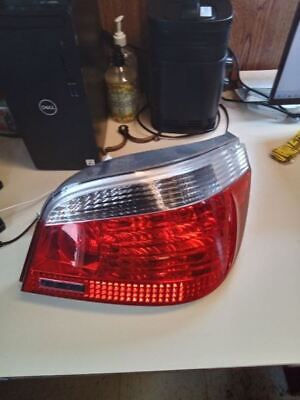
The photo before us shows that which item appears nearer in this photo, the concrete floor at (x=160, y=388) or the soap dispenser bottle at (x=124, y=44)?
the soap dispenser bottle at (x=124, y=44)

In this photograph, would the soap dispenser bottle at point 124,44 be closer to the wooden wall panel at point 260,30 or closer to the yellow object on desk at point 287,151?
the wooden wall panel at point 260,30

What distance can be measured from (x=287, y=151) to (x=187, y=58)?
27 cm

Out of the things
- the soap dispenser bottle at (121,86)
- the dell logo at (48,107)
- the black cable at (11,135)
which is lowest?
the black cable at (11,135)

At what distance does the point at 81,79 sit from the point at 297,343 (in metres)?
0.48

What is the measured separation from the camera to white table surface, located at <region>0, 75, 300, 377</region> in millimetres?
395

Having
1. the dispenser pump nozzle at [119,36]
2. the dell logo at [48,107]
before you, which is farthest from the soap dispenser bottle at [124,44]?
the dell logo at [48,107]

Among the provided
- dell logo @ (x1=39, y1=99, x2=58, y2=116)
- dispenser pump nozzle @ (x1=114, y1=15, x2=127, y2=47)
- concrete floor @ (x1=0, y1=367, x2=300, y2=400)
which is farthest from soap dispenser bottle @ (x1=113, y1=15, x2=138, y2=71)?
concrete floor @ (x1=0, y1=367, x2=300, y2=400)

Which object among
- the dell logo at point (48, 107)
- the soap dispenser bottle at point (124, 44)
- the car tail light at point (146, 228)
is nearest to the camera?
the car tail light at point (146, 228)

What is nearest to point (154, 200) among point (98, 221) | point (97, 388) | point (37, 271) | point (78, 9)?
point (98, 221)

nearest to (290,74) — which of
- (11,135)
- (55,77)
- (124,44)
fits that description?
(124,44)

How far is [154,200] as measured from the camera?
0.33 metres

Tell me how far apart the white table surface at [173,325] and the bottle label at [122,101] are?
13.0 inches

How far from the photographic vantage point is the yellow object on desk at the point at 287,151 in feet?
2.01

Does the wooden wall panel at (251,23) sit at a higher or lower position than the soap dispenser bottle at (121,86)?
higher
